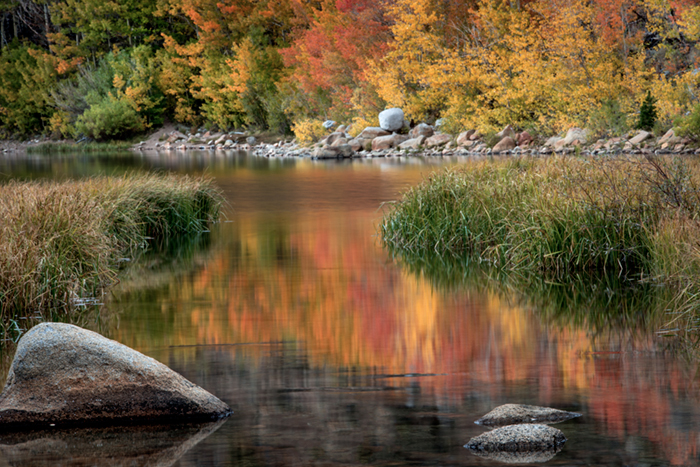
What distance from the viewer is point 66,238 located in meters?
10.1

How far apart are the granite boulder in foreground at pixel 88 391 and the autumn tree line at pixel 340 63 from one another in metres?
26.4

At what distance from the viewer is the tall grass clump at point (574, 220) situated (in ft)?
33.2

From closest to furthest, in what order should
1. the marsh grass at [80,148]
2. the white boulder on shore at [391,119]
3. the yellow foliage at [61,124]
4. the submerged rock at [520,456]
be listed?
the submerged rock at [520,456], the white boulder on shore at [391,119], the marsh grass at [80,148], the yellow foliage at [61,124]

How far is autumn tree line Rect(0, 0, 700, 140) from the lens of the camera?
111ft

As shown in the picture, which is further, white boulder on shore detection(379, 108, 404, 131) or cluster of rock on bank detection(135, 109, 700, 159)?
white boulder on shore detection(379, 108, 404, 131)

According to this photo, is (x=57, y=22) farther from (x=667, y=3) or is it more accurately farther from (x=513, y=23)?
(x=667, y=3)

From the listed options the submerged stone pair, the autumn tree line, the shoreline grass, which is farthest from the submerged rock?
the autumn tree line

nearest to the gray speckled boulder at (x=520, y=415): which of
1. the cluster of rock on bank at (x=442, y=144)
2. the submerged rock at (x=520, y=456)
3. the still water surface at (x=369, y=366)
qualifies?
the still water surface at (x=369, y=366)

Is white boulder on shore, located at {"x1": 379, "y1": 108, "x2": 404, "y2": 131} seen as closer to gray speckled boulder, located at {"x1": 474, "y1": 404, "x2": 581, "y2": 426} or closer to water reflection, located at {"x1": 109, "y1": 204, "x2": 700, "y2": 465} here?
water reflection, located at {"x1": 109, "y1": 204, "x2": 700, "y2": 465}

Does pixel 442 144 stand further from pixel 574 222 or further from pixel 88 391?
pixel 88 391

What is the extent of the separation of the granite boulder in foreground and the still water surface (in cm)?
17

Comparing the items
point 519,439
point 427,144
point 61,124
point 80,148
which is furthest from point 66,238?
point 61,124

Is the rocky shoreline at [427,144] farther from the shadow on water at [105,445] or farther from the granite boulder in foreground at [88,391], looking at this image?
the shadow on water at [105,445]

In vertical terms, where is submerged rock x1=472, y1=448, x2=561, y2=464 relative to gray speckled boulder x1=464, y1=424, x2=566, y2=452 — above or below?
below
